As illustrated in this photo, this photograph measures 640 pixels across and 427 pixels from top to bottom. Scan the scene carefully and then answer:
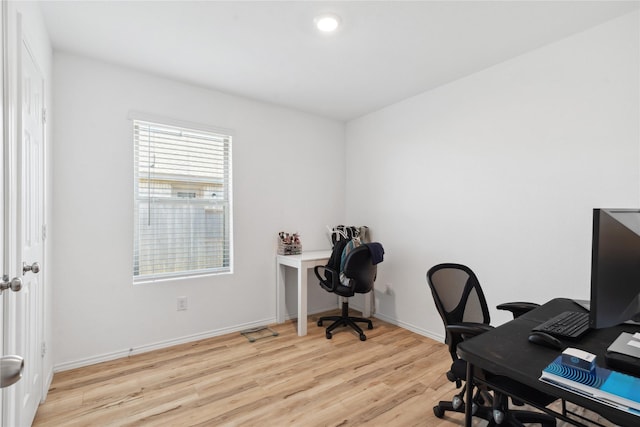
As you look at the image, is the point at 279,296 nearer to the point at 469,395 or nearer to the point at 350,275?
the point at 350,275

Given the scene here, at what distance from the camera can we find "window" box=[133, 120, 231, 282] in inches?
114

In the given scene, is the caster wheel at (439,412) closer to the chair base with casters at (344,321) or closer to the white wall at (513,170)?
the white wall at (513,170)

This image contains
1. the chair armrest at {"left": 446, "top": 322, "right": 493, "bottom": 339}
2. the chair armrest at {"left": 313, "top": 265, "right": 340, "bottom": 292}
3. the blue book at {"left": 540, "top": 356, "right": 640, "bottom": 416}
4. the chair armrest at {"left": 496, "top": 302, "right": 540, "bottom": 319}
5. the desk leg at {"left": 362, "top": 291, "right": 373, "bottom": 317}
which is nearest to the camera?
the blue book at {"left": 540, "top": 356, "right": 640, "bottom": 416}

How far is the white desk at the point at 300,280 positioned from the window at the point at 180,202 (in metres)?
0.61

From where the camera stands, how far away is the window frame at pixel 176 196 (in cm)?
284

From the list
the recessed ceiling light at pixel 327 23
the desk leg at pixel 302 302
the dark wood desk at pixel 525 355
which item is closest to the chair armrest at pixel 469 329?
the dark wood desk at pixel 525 355

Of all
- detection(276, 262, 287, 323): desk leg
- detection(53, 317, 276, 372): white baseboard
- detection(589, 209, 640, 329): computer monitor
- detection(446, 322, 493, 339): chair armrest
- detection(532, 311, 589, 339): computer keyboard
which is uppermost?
detection(589, 209, 640, 329): computer monitor

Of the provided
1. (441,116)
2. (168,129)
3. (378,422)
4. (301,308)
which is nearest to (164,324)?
(301,308)

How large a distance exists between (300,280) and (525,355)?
2.38 metres

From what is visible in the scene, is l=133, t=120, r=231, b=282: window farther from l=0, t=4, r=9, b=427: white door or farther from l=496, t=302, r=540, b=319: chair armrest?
l=496, t=302, r=540, b=319: chair armrest

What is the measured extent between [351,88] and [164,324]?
2968mm

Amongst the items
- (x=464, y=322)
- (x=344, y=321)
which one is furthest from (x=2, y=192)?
(x=344, y=321)

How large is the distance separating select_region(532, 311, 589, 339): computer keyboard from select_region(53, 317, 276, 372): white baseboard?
281cm

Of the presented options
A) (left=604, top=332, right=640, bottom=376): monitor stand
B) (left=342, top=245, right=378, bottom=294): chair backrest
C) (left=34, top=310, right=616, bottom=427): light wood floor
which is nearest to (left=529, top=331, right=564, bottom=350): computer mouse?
(left=604, top=332, right=640, bottom=376): monitor stand
